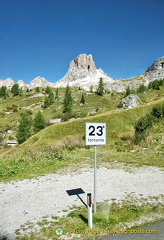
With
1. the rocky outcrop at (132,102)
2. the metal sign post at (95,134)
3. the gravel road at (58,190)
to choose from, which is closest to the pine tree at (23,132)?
the rocky outcrop at (132,102)

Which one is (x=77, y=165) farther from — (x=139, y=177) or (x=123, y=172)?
(x=139, y=177)

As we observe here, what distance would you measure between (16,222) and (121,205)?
4.19 meters

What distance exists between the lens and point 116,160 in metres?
16.2

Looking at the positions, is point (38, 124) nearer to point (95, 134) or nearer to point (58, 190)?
point (58, 190)

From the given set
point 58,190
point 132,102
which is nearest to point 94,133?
point 58,190

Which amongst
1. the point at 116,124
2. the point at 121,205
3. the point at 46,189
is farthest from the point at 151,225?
the point at 116,124

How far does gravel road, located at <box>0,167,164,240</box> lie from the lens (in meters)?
6.44

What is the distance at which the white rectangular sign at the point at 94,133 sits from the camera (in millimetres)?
6414

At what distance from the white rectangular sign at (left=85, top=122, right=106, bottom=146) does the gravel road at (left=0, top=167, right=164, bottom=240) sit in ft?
9.94

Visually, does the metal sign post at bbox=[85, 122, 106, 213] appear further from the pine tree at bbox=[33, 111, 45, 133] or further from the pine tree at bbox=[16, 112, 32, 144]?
the pine tree at bbox=[33, 111, 45, 133]

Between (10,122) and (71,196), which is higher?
(10,122)

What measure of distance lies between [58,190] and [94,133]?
452 centimetres

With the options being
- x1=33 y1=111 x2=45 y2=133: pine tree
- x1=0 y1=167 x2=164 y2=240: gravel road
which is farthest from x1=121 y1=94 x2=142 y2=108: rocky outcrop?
x1=0 y1=167 x2=164 y2=240: gravel road

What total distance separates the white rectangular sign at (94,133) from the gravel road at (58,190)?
119 inches
